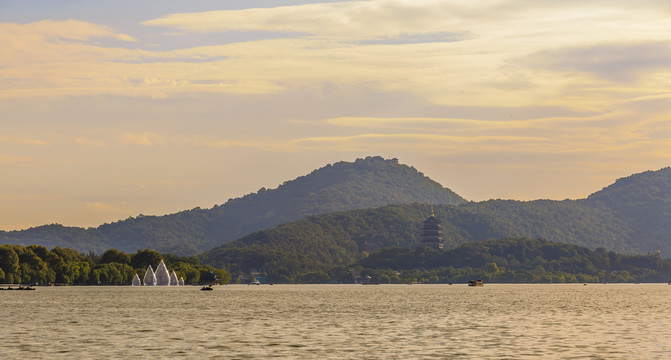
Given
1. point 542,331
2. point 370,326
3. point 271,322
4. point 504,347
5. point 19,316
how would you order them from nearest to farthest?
point 504,347 → point 542,331 → point 370,326 → point 271,322 → point 19,316

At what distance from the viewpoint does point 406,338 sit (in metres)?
104

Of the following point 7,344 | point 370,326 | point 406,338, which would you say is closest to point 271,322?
point 370,326

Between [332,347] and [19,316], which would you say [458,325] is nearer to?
[332,347]

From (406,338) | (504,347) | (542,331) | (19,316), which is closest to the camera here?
(504,347)

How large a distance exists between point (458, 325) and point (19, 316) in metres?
64.0

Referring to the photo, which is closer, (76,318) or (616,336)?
(616,336)

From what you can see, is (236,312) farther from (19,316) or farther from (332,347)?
(332,347)

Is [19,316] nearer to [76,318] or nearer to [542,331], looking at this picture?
[76,318]

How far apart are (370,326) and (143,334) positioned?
30088 mm

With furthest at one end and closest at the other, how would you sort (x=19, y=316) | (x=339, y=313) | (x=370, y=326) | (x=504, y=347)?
1. (x=339, y=313)
2. (x=19, y=316)
3. (x=370, y=326)
4. (x=504, y=347)

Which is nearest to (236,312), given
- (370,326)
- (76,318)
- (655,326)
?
(76,318)

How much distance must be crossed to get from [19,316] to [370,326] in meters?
53.9

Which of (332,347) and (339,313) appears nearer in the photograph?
(332,347)

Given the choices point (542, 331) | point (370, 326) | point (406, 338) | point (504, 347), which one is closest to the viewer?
point (504, 347)
